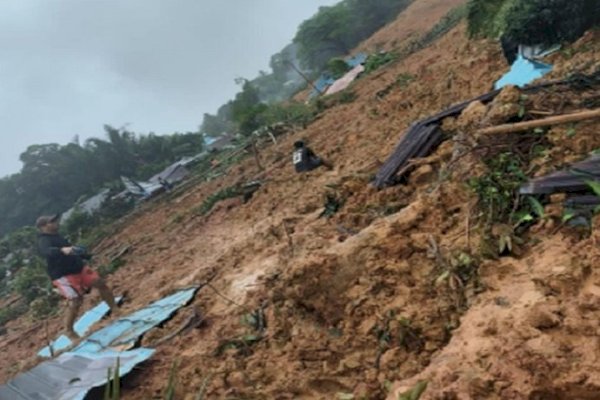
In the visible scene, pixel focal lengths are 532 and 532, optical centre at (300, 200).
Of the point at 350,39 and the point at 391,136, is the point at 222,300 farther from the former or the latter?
the point at 350,39

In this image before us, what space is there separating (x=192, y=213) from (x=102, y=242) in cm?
393

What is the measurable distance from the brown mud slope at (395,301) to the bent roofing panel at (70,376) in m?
0.17

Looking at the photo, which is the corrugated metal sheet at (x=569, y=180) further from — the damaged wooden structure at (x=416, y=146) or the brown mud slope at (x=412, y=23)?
the brown mud slope at (x=412, y=23)

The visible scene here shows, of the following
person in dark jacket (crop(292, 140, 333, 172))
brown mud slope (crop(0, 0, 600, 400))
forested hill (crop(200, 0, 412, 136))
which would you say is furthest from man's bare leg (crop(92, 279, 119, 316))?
forested hill (crop(200, 0, 412, 136))

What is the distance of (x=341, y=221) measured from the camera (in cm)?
499

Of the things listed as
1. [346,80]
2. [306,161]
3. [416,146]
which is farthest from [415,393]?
[346,80]

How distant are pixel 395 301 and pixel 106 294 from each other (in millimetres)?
3822

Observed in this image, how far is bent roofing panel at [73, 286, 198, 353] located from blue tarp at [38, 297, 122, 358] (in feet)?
3.51

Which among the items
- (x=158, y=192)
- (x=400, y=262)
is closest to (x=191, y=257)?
(x=400, y=262)

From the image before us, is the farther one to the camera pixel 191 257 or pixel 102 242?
pixel 102 242

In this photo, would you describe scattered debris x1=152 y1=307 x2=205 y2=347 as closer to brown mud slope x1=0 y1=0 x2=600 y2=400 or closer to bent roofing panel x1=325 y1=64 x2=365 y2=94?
brown mud slope x1=0 y1=0 x2=600 y2=400

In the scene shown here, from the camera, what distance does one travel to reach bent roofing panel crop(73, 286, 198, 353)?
4680mm

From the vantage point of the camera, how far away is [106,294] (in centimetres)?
597

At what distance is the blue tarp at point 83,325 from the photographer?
600 cm
